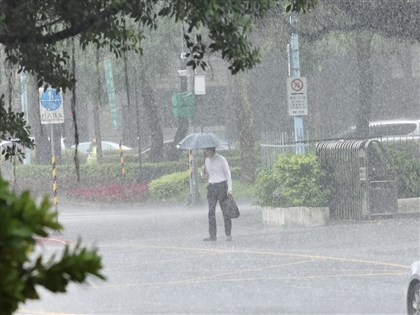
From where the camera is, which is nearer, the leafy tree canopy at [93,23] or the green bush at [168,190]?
the leafy tree canopy at [93,23]

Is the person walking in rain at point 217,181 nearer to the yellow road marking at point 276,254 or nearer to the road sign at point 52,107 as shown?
the yellow road marking at point 276,254

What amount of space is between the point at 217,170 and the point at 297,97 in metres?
7.88

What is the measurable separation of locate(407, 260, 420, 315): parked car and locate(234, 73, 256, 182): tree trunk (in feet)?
95.4

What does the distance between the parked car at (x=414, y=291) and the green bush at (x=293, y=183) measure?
1407cm

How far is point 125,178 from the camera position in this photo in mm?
41531

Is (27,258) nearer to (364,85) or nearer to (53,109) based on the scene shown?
(53,109)

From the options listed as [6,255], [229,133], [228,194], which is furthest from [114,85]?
[6,255]

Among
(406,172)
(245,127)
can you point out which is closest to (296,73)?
(406,172)

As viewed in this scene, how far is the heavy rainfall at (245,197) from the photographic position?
9.89 m

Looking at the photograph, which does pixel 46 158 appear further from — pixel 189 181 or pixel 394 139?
pixel 394 139

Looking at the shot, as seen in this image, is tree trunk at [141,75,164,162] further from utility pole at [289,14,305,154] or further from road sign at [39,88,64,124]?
road sign at [39,88,64,124]

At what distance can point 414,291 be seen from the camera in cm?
1148

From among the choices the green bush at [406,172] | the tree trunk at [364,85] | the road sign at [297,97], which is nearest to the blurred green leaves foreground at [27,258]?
the green bush at [406,172]

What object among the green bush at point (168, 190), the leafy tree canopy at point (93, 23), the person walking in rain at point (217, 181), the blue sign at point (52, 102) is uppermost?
the leafy tree canopy at point (93, 23)
